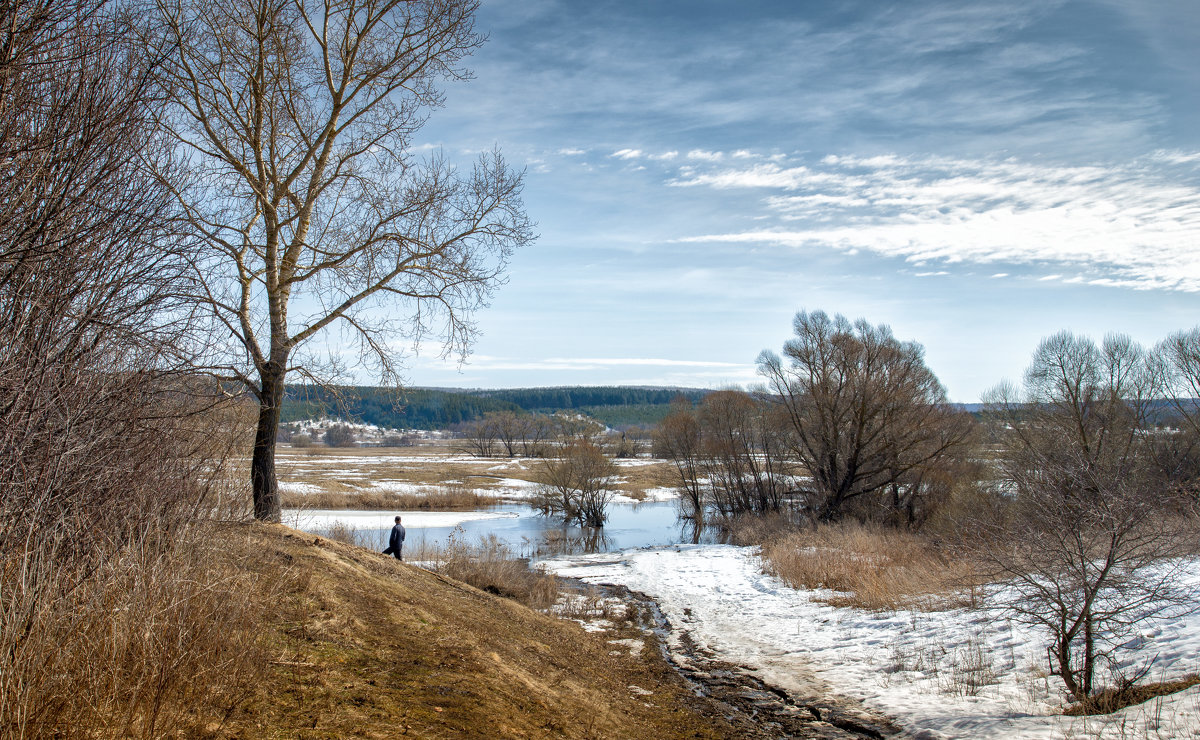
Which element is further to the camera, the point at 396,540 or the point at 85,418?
the point at 396,540

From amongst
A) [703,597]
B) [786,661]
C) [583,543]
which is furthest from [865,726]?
[583,543]

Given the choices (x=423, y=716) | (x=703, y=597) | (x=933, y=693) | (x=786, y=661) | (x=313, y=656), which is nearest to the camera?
(x=423, y=716)

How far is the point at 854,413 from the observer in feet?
105

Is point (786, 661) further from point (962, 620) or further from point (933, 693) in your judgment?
point (962, 620)

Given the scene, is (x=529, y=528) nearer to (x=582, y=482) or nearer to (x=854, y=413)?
(x=582, y=482)

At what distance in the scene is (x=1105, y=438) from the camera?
31.0 meters

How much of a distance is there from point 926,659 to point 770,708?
3.19 metres

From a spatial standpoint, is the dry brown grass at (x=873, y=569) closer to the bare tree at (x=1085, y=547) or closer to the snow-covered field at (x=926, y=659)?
the snow-covered field at (x=926, y=659)

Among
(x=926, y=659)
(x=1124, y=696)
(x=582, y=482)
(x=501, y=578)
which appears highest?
(x=1124, y=696)

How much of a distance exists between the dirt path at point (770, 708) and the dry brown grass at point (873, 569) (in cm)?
257

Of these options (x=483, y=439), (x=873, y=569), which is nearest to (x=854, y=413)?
(x=873, y=569)

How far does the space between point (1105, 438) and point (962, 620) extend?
1031 inches

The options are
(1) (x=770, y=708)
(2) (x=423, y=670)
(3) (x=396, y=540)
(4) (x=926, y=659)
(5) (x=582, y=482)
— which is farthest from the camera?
(5) (x=582, y=482)

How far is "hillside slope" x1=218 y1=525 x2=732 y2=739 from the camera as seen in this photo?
4988 millimetres
